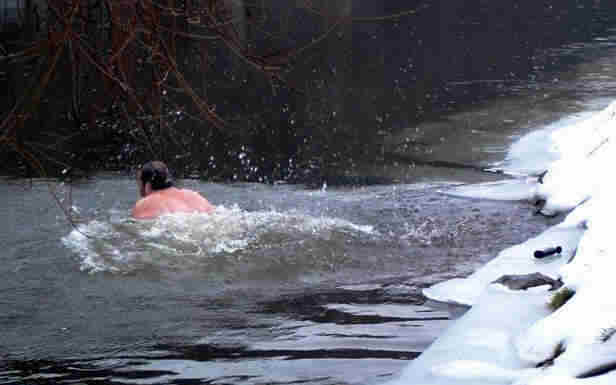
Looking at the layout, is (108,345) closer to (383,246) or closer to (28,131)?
(383,246)

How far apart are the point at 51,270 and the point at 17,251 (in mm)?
694

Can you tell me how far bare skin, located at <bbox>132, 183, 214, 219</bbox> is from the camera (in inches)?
418

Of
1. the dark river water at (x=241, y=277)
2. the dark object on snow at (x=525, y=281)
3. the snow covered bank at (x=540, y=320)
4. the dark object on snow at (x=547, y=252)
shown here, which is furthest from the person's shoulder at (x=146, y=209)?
the dark object on snow at (x=525, y=281)

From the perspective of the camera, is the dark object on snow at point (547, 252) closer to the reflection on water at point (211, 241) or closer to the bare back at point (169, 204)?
the reflection on water at point (211, 241)

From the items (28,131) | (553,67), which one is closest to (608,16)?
(553,67)

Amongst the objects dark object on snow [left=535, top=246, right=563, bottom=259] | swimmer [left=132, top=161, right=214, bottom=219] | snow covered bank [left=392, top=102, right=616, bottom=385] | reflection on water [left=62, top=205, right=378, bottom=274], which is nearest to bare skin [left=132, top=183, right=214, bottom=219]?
swimmer [left=132, top=161, right=214, bottom=219]

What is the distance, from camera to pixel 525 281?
771 centimetres

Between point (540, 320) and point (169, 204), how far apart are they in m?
5.20

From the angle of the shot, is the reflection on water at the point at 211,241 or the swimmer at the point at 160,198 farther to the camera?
the swimmer at the point at 160,198

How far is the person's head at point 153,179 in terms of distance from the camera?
11.0 m

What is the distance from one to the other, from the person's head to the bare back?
8 cm

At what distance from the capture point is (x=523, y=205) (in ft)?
39.5

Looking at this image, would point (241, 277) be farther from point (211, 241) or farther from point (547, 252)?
point (547, 252)

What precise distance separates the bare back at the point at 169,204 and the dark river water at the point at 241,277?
0.16 m
